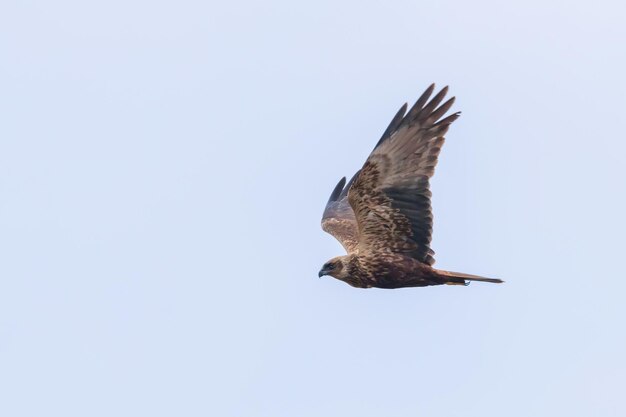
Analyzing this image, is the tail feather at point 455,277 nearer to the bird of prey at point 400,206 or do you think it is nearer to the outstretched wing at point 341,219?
the bird of prey at point 400,206

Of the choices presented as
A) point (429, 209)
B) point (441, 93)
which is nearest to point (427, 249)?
point (429, 209)

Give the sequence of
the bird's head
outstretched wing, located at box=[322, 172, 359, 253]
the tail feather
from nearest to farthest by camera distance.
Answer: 1. the tail feather
2. the bird's head
3. outstretched wing, located at box=[322, 172, 359, 253]

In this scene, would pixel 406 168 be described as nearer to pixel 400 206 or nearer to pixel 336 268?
pixel 400 206

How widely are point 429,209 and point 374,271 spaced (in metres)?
1.20

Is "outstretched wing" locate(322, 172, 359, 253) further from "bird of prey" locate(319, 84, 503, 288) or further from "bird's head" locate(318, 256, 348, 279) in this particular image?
"bird of prey" locate(319, 84, 503, 288)

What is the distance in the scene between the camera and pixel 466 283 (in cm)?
2233

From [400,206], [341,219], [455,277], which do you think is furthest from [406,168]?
[341,219]

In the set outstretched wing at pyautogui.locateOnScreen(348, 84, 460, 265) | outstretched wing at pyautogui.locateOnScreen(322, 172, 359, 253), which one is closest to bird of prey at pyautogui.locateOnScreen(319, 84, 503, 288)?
outstretched wing at pyautogui.locateOnScreen(348, 84, 460, 265)

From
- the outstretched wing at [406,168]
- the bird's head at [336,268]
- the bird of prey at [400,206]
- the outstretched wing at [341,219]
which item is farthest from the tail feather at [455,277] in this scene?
the outstretched wing at [341,219]

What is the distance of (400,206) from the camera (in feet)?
72.9

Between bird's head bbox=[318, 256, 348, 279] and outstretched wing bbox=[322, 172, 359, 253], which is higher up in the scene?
outstretched wing bbox=[322, 172, 359, 253]

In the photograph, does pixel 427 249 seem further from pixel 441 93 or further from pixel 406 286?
pixel 441 93

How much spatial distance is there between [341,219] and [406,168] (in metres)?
3.46

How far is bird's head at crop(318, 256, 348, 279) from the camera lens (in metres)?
22.9
